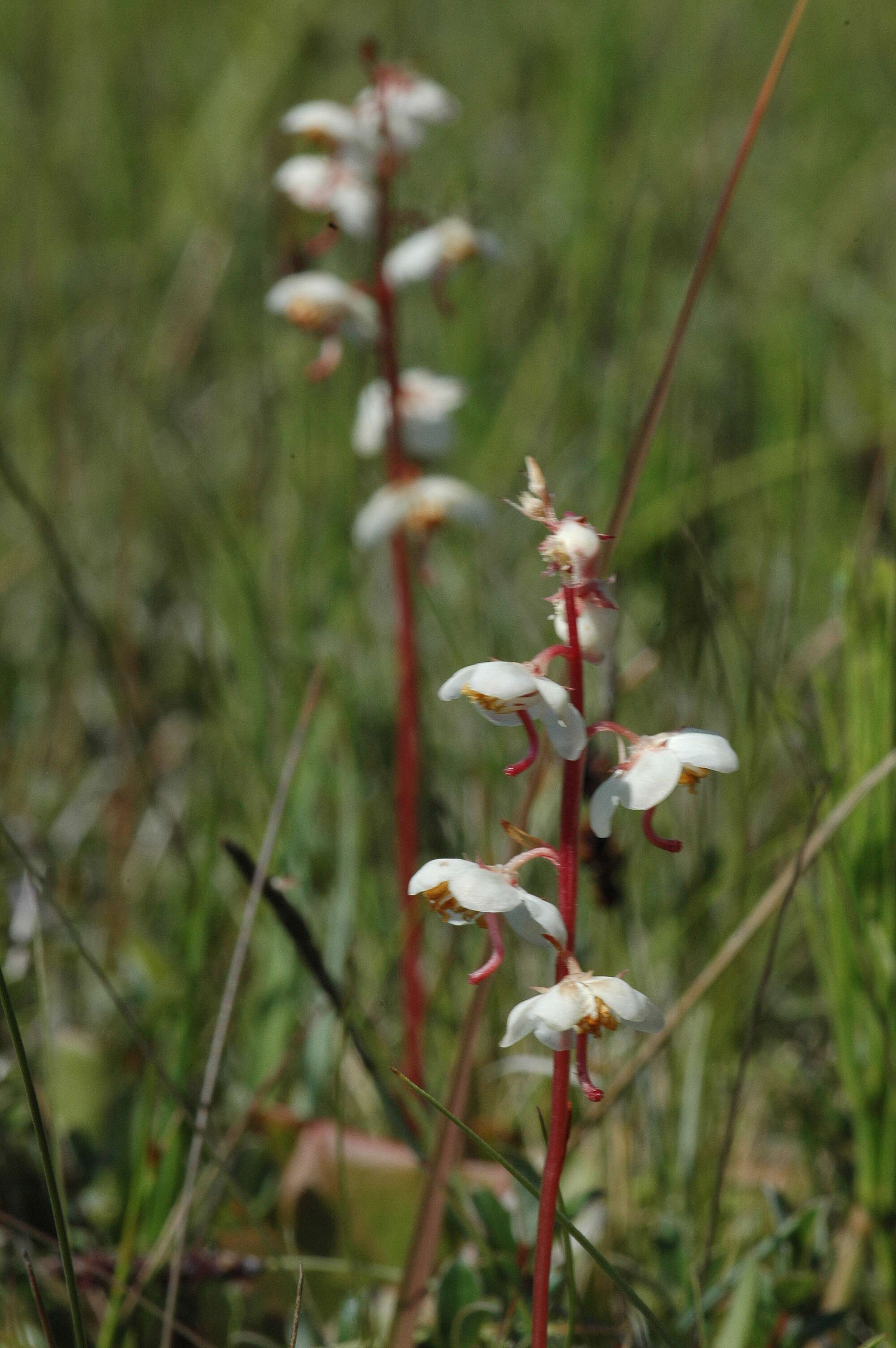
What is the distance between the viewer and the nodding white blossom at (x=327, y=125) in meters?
1.32

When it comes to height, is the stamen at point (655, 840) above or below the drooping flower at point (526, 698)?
below

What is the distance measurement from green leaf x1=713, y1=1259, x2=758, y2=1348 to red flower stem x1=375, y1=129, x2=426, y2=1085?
402 millimetres

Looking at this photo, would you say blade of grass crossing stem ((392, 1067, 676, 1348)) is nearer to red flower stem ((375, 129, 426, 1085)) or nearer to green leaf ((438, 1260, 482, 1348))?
green leaf ((438, 1260, 482, 1348))

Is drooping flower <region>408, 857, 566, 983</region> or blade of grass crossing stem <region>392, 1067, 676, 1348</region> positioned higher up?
drooping flower <region>408, 857, 566, 983</region>

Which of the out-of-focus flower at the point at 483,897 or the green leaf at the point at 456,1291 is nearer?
the out-of-focus flower at the point at 483,897

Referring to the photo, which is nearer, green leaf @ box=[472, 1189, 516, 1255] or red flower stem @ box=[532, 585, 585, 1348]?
red flower stem @ box=[532, 585, 585, 1348]

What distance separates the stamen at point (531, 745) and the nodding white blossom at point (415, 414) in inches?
29.8

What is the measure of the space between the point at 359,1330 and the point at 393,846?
2.22 ft

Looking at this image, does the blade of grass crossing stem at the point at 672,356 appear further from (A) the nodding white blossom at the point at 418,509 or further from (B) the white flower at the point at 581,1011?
(A) the nodding white blossom at the point at 418,509

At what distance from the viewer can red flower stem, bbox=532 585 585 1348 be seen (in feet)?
2.10

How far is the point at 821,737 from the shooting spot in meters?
1.50

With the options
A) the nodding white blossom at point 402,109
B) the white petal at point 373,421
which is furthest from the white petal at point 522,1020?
the nodding white blossom at point 402,109

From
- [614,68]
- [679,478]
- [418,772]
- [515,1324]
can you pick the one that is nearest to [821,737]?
[679,478]

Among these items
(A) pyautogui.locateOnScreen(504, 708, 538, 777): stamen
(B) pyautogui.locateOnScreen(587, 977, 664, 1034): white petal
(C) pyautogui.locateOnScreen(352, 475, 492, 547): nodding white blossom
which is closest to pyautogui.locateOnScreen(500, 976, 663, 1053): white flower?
(B) pyautogui.locateOnScreen(587, 977, 664, 1034): white petal
